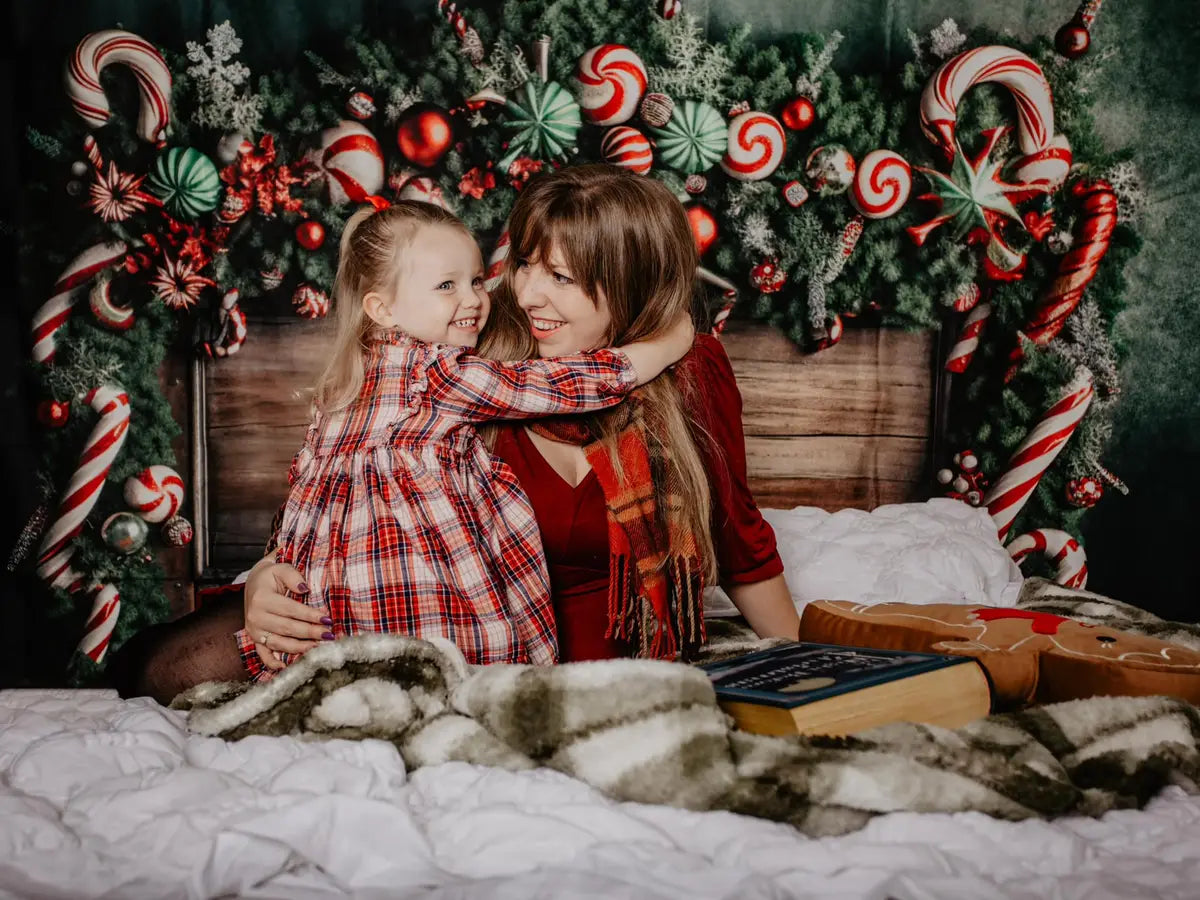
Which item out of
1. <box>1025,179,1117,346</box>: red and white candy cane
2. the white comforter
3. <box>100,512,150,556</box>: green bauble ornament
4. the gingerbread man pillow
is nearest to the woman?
the gingerbread man pillow

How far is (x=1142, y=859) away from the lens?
1025 mm

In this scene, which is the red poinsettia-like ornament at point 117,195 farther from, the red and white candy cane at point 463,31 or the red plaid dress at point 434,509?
the red plaid dress at point 434,509

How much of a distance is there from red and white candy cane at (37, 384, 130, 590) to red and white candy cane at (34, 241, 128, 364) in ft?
0.63

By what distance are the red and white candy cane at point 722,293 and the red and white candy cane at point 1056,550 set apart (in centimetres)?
115

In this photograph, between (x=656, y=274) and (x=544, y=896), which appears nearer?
(x=544, y=896)

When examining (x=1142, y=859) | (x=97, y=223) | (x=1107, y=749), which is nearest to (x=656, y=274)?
(x=1107, y=749)

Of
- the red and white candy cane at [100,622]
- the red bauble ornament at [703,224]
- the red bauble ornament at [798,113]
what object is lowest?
the red and white candy cane at [100,622]

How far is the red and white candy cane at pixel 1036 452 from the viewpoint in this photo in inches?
121

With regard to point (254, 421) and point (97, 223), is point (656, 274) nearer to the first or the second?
point (254, 421)

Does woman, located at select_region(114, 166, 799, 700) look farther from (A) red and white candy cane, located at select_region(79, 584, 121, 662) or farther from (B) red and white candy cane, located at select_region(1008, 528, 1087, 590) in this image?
(B) red and white candy cane, located at select_region(1008, 528, 1087, 590)

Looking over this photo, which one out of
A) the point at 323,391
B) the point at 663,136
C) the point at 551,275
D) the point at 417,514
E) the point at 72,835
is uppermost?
the point at 663,136

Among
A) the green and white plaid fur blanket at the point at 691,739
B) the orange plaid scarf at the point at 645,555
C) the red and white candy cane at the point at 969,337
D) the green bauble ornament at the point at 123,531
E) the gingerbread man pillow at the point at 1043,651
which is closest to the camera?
the green and white plaid fur blanket at the point at 691,739

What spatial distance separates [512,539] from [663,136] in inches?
63.7

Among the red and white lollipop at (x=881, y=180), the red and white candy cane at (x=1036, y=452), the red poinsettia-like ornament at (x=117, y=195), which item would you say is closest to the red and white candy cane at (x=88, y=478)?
the red poinsettia-like ornament at (x=117, y=195)
